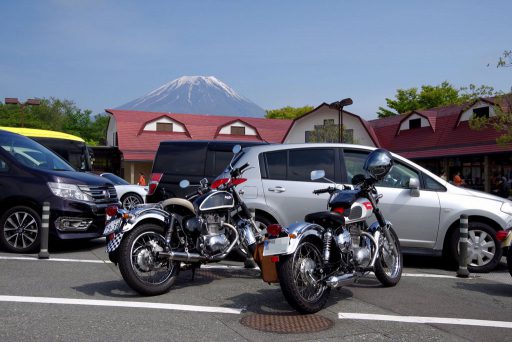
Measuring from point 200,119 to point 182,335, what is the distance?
132 ft

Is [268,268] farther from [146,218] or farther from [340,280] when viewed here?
[146,218]

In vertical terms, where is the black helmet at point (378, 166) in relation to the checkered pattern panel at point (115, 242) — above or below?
above

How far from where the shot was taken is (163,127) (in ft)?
136

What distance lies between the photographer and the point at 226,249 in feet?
19.9

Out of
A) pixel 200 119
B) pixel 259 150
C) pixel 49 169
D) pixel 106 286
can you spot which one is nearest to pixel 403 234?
pixel 259 150

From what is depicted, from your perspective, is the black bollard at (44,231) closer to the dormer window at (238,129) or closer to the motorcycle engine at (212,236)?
the motorcycle engine at (212,236)

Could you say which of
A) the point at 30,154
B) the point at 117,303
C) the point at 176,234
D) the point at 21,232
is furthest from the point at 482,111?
the point at 117,303

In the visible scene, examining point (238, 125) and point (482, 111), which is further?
point (238, 125)

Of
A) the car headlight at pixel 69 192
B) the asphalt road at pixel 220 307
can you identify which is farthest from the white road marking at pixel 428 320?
the car headlight at pixel 69 192

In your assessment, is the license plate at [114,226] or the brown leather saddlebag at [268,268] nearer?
the brown leather saddlebag at [268,268]

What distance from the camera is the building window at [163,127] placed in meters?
41.4

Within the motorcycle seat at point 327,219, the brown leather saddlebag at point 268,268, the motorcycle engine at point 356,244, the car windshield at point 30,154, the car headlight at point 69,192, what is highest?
the car windshield at point 30,154

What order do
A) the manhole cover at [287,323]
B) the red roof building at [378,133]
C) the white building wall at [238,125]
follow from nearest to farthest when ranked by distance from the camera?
the manhole cover at [287,323] < the red roof building at [378,133] < the white building wall at [238,125]

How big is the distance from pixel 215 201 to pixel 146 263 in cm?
103
